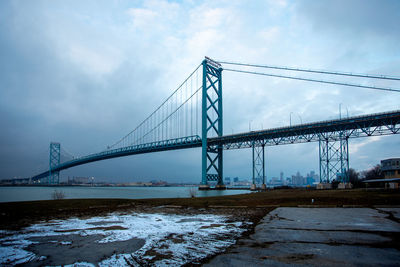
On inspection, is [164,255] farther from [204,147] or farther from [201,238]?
[204,147]

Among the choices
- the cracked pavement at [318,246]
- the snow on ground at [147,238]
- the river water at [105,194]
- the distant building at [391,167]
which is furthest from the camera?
the distant building at [391,167]

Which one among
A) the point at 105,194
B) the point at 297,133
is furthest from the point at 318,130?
the point at 105,194

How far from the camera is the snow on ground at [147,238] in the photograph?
18.5 feet

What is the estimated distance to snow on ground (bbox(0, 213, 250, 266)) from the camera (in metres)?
5.65

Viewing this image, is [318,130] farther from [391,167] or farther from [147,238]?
[147,238]

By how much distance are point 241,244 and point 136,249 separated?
2.57 metres

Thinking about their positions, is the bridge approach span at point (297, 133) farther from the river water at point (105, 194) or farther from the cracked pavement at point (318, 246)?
the cracked pavement at point (318, 246)

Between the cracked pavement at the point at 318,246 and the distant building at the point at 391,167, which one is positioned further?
the distant building at the point at 391,167

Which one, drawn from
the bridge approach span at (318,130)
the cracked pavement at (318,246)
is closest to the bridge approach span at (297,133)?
the bridge approach span at (318,130)

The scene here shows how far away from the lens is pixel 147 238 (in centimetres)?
762

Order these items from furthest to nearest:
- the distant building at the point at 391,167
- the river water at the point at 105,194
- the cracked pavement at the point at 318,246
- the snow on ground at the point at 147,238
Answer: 1. the distant building at the point at 391,167
2. the river water at the point at 105,194
3. the snow on ground at the point at 147,238
4. the cracked pavement at the point at 318,246

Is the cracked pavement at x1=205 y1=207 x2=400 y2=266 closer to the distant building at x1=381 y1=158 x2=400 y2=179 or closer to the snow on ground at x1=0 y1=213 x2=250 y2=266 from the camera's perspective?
the snow on ground at x1=0 y1=213 x2=250 y2=266

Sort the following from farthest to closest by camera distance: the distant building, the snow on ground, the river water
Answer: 1. the distant building
2. the river water
3. the snow on ground

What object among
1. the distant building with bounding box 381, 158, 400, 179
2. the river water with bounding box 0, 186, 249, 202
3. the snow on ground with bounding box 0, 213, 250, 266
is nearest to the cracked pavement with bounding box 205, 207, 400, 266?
the snow on ground with bounding box 0, 213, 250, 266
